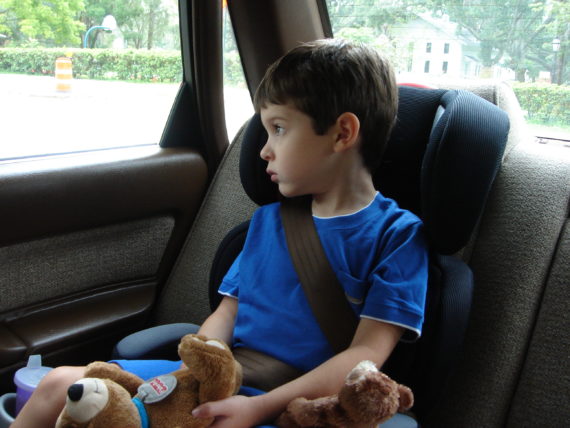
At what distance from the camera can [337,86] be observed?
4.62ft

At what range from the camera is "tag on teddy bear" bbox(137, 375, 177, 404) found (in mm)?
1132

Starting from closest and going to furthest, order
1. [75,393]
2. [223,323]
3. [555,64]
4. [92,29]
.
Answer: [75,393] < [223,323] < [555,64] < [92,29]

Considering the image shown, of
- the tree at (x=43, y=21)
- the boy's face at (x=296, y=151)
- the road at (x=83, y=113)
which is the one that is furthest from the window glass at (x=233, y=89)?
the boy's face at (x=296, y=151)

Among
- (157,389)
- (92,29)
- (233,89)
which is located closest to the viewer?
(157,389)

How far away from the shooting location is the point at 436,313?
53.6 inches

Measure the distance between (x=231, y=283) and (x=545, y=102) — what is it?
1136 millimetres

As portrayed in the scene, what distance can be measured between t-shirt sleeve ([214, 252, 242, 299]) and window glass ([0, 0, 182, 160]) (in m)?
0.88

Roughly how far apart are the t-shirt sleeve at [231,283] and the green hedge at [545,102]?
41.4 inches

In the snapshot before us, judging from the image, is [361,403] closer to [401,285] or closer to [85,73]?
[401,285]

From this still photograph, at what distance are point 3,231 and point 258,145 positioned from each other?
2.62ft

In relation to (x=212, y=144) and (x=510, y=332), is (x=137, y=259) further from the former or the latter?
(x=510, y=332)

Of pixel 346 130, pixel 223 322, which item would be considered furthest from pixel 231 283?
pixel 346 130

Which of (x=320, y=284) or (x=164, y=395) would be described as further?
(x=320, y=284)

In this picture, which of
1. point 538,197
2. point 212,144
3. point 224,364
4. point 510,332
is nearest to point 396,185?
point 538,197
